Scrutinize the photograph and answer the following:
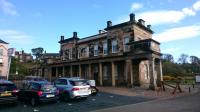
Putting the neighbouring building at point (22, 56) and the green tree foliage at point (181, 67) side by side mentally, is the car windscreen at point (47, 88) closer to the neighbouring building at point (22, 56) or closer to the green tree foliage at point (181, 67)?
the green tree foliage at point (181, 67)

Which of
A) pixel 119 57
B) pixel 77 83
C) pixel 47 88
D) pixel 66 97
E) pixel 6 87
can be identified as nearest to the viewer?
pixel 6 87

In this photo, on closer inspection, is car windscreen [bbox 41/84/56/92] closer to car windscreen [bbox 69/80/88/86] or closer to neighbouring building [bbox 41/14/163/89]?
Answer: car windscreen [bbox 69/80/88/86]

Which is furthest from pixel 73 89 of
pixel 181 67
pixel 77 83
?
pixel 181 67

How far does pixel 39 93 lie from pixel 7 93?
80.1 inches

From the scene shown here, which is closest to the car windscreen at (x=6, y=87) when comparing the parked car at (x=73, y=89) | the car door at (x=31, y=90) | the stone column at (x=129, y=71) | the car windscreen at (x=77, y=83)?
the car door at (x=31, y=90)

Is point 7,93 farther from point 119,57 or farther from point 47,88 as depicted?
point 119,57

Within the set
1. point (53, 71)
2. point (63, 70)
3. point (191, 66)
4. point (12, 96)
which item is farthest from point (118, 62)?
point (191, 66)

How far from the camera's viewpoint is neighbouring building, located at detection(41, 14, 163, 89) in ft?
95.3

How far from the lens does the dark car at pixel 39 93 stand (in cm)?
1490

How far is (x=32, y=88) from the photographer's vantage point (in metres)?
15.7

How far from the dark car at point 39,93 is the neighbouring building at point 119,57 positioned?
15.3 m

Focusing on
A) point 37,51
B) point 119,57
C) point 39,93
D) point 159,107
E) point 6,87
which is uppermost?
point 37,51

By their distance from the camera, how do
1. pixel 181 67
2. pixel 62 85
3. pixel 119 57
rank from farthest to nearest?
pixel 181 67, pixel 119 57, pixel 62 85

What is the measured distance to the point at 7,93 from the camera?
44.8ft
